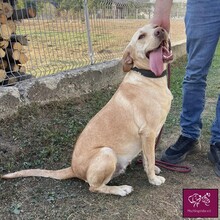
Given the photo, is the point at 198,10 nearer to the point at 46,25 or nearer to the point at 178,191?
the point at 178,191

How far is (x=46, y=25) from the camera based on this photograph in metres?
4.69

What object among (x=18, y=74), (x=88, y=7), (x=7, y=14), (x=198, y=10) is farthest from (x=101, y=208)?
(x=88, y=7)

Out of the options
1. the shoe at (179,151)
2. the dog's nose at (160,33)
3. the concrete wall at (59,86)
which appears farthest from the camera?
the concrete wall at (59,86)

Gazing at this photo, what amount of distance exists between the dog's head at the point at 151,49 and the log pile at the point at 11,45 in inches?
79.6

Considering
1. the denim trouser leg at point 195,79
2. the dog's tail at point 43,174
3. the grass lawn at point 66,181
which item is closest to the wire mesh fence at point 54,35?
the grass lawn at point 66,181

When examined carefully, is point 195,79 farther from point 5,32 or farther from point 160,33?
point 5,32

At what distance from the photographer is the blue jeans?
2863 mm

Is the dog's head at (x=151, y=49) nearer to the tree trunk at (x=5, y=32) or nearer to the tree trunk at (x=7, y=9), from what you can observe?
the tree trunk at (x=5, y=32)

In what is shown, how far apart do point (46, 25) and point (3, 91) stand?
4.35 ft

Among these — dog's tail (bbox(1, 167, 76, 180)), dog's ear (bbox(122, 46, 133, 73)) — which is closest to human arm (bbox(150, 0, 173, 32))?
dog's ear (bbox(122, 46, 133, 73))

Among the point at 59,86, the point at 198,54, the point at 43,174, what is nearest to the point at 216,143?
the point at 198,54

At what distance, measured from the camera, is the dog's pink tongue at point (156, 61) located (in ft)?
9.20

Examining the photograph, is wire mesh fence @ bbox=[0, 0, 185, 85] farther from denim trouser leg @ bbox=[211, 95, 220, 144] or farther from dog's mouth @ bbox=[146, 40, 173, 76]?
denim trouser leg @ bbox=[211, 95, 220, 144]

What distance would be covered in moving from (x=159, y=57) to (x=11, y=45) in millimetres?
2448
